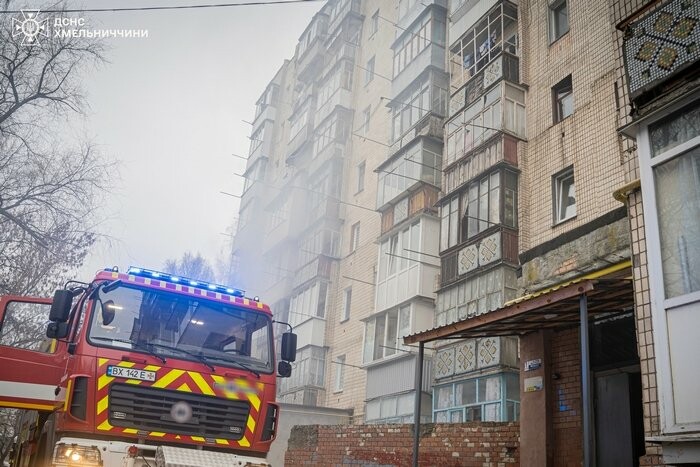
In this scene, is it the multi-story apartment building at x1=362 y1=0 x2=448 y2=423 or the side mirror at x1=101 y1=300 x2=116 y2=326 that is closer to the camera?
the side mirror at x1=101 y1=300 x2=116 y2=326

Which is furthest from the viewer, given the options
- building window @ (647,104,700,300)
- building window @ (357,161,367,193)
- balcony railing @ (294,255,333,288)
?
building window @ (357,161,367,193)

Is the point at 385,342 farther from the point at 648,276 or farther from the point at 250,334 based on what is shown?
the point at 648,276

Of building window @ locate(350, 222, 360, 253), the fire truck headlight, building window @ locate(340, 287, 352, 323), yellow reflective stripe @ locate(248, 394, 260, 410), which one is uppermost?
building window @ locate(350, 222, 360, 253)

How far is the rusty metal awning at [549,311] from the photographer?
695 cm

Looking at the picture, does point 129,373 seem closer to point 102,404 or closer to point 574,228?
point 102,404

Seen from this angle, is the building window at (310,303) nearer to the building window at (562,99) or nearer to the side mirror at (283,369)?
the building window at (562,99)

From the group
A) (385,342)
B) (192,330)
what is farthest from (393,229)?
(192,330)

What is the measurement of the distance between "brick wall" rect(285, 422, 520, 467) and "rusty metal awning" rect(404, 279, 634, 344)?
1809 mm

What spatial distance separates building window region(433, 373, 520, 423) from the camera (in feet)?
49.3

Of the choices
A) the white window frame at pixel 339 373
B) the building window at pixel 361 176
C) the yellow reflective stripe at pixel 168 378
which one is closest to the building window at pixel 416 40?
the building window at pixel 361 176

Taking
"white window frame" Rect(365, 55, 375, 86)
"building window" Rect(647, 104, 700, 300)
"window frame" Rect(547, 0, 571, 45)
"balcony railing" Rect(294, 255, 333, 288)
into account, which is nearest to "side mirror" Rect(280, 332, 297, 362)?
"building window" Rect(647, 104, 700, 300)

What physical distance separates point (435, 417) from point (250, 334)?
34.7ft

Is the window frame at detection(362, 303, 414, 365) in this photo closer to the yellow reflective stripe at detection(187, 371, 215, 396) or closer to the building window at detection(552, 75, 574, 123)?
the building window at detection(552, 75, 574, 123)

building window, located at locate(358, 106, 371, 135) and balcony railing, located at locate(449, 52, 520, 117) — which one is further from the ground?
building window, located at locate(358, 106, 371, 135)
